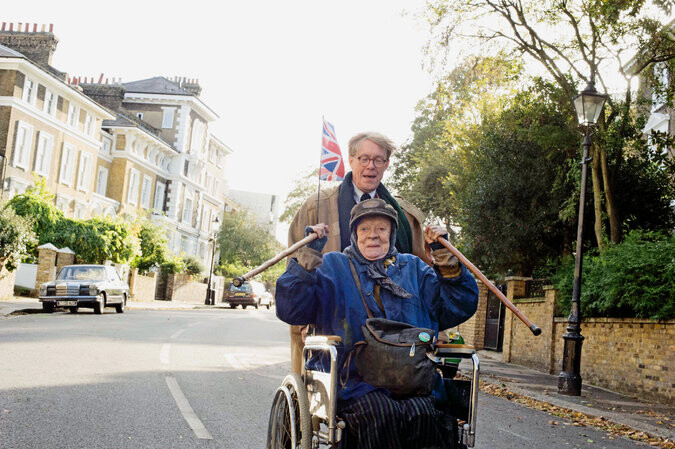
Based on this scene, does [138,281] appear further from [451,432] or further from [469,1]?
[451,432]

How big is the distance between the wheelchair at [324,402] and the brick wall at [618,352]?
8.68m

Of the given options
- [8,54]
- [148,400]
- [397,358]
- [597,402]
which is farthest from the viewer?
[8,54]

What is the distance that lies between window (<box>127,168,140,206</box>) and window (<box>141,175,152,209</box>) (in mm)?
1198

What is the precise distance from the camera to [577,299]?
41.2ft

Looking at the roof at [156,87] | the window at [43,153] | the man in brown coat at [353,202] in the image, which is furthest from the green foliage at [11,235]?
the roof at [156,87]

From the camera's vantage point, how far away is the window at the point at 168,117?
188 feet

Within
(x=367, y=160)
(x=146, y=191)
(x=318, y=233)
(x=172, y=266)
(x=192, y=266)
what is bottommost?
(x=318, y=233)

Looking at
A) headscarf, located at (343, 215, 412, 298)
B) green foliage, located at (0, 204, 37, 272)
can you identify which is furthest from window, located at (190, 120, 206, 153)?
headscarf, located at (343, 215, 412, 298)

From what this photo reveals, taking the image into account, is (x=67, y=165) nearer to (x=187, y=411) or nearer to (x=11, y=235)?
(x=11, y=235)

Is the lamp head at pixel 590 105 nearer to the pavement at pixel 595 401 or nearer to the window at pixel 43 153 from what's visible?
the pavement at pixel 595 401

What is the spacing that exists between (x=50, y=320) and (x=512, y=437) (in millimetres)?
13592

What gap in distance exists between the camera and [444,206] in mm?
31500

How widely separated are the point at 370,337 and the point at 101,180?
155 ft

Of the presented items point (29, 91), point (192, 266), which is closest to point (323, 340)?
point (29, 91)
